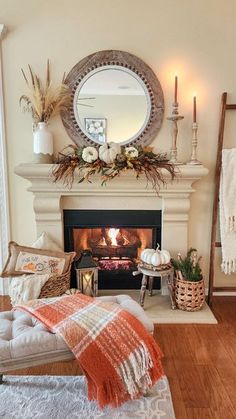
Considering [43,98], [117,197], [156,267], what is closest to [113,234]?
[117,197]

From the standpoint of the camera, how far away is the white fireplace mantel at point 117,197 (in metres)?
2.60

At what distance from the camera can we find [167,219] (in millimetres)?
2781

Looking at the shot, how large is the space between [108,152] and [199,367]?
1.55 m

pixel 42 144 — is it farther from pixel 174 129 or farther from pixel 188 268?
pixel 188 268

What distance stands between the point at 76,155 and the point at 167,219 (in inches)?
35.9

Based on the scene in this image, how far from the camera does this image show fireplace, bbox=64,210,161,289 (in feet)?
9.35

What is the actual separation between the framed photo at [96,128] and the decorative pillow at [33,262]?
986mm

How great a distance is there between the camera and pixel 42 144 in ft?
8.61

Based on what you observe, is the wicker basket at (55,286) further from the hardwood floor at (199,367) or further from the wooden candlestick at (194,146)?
the wooden candlestick at (194,146)

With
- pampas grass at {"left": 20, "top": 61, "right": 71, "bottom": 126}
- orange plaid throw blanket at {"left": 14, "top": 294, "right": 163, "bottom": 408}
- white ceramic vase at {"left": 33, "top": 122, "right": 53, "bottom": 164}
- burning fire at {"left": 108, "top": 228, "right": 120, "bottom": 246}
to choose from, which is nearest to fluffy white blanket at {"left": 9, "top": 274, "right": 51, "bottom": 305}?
orange plaid throw blanket at {"left": 14, "top": 294, "right": 163, "bottom": 408}

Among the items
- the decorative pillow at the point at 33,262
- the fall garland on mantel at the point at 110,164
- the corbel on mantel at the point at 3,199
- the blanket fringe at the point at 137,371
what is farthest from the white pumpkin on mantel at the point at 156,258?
the corbel on mantel at the point at 3,199

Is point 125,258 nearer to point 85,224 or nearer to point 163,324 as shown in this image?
point 85,224

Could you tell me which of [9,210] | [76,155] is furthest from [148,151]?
[9,210]

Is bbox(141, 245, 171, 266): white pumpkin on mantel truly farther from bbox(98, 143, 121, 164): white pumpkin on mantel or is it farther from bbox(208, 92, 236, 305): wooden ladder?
bbox(98, 143, 121, 164): white pumpkin on mantel
